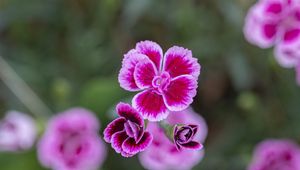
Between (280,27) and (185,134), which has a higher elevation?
(280,27)

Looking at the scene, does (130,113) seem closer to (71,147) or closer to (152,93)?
(152,93)

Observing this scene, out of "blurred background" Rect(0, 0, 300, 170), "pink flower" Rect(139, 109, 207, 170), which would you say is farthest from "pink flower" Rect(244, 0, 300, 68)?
"blurred background" Rect(0, 0, 300, 170)

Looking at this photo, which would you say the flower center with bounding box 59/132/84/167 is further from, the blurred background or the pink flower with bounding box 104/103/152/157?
the pink flower with bounding box 104/103/152/157

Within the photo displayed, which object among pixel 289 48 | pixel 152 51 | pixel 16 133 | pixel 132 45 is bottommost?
pixel 152 51

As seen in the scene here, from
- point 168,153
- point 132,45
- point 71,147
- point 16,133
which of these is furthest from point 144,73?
point 132,45

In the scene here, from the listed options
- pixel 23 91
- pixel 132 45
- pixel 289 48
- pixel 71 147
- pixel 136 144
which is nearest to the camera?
pixel 136 144

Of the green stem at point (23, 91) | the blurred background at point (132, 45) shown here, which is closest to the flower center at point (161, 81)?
the blurred background at point (132, 45)
